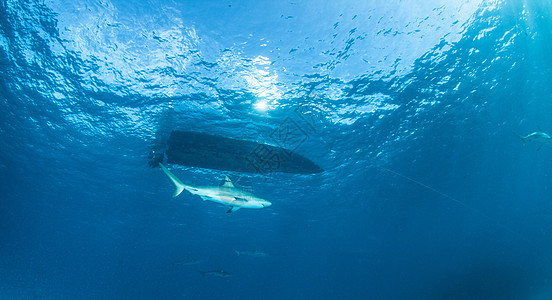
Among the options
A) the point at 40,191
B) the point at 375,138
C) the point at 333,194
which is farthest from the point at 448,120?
the point at 40,191

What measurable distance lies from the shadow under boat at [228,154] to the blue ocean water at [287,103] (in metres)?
2.01

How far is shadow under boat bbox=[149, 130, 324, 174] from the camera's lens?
34.7 ft

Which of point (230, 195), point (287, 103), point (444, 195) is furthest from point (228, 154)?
point (444, 195)

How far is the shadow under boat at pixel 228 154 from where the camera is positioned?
416 inches

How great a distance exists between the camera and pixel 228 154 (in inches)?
437

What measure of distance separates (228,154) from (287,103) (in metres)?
3.45

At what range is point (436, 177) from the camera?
2244 centimetres

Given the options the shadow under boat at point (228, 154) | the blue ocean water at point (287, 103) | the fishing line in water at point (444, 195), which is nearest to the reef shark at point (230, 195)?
the shadow under boat at point (228, 154)

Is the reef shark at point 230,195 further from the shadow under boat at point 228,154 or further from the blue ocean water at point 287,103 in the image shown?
the blue ocean water at point 287,103

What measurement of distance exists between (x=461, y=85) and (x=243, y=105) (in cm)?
1061

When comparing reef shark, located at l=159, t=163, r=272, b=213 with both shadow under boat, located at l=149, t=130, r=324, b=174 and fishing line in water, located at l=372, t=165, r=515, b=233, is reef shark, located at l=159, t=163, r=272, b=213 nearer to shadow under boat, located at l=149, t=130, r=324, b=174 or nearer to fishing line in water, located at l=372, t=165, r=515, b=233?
shadow under boat, located at l=149, t=130, r=324, b=174

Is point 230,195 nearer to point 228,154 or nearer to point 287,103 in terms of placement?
point 228,154

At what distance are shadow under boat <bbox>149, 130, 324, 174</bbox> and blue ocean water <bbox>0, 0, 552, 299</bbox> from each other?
201 cm

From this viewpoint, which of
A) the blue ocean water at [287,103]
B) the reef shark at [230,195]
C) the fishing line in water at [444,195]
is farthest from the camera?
the fishing line in water at [444,195]
